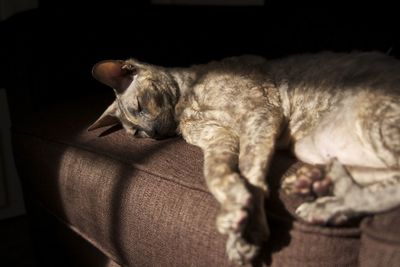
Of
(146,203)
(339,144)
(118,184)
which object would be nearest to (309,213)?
(339,144)

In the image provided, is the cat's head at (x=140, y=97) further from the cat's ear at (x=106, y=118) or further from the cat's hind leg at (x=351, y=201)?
the cat's hind leg at (x=351, y=201)

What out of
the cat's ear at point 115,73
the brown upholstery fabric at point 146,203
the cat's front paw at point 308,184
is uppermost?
the cat's ear at point 115,73

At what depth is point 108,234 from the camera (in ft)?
5.01

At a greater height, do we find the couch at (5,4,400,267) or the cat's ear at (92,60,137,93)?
the cat's ear at (92,60,137,93)

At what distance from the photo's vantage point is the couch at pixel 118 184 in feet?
3.54

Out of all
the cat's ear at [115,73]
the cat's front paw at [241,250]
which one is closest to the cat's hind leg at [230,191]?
the cat's front paw at [241,250]

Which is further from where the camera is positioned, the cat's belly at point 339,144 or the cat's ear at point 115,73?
the cat's ear at point 115,73

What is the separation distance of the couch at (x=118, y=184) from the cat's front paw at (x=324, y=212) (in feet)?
0.06

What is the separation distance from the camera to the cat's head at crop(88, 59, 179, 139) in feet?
5.88

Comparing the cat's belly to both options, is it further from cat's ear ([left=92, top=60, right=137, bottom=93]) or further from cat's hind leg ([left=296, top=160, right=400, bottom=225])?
cat's ear ([left=92, top=60, right=137, bottom=93])

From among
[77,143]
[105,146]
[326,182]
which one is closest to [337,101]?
[326,182]

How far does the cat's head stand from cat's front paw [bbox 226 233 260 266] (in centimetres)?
75

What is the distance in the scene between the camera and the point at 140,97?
1841 millimetres

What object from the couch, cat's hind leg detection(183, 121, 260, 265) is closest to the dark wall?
the couch
